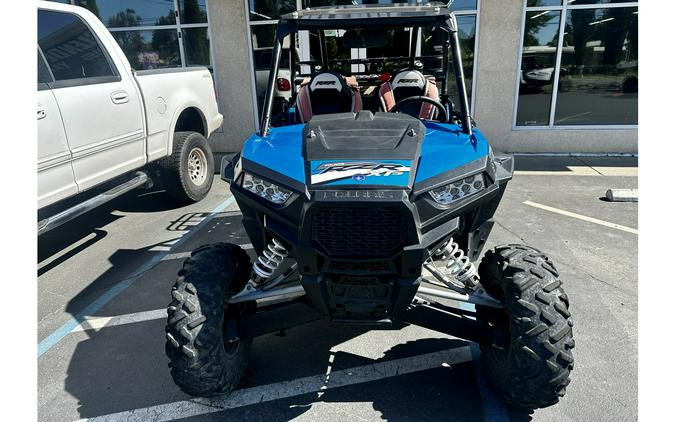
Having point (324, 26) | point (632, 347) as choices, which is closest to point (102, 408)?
point (324, 26)

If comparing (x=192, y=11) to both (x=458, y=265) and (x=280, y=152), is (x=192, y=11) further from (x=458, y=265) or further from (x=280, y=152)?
(x=458, y=265)

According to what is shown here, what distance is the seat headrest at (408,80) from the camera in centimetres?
368

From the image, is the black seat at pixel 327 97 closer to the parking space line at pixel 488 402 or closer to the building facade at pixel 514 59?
the parking space line at pixel 488 402

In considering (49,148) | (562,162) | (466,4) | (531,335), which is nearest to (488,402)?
(531,335)

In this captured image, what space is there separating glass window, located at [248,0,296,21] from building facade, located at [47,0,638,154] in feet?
0.07

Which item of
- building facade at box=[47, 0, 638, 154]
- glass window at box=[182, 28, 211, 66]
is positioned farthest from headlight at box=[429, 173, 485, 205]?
glass window at box=[182, 28, 211, 66]

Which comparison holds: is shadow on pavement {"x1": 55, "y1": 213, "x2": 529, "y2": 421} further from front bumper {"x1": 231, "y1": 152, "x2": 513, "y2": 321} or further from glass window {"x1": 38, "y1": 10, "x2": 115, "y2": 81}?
glass window {"x1": 38, "y1": 10, "x2": 115, "y2": 81}

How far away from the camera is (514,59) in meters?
8.56

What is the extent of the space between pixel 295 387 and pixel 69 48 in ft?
13.5

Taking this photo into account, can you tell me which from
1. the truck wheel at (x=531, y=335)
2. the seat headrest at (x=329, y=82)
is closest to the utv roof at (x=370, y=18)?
the seat headrest at (x=329, y=82)

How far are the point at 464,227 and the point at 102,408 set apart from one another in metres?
2.48

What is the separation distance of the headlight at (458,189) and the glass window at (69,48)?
12.7ft

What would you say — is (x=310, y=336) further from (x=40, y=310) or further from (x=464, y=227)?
(x=40, y=310)

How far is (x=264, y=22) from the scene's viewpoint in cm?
892
